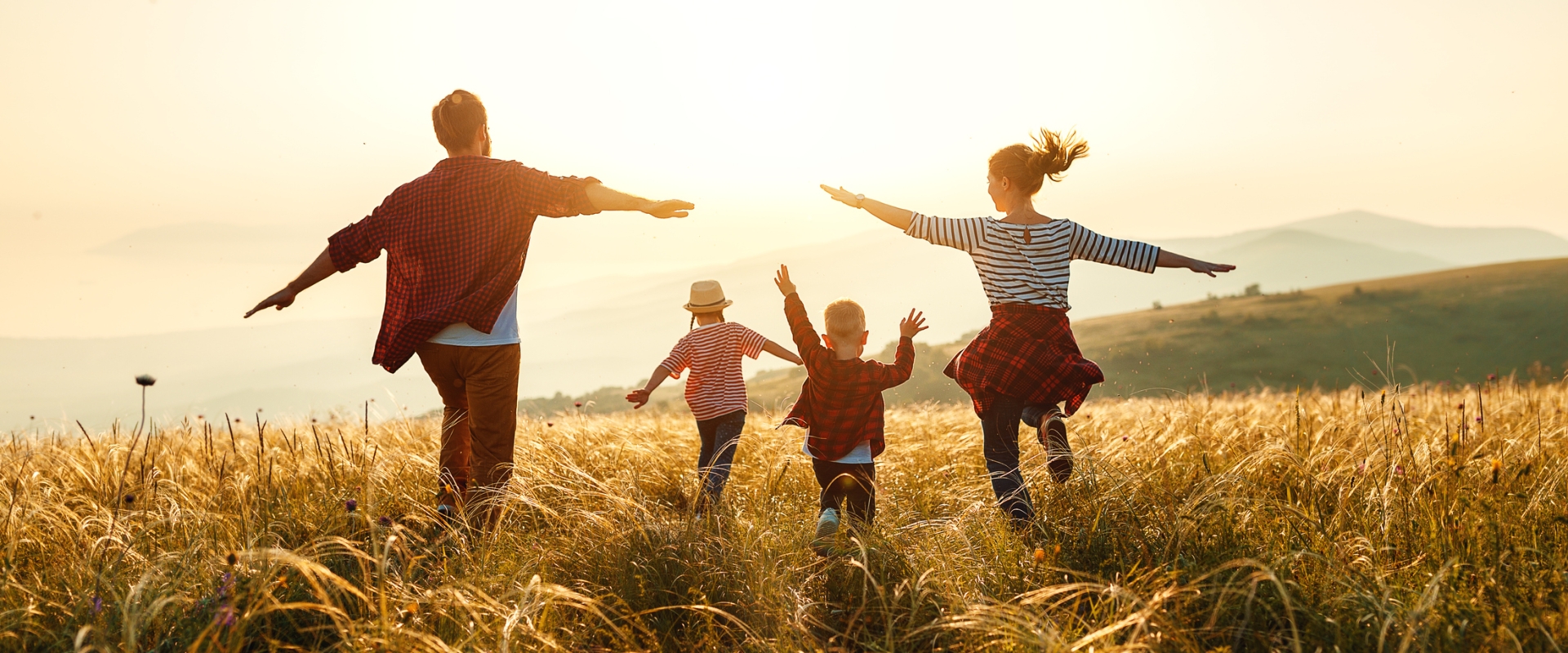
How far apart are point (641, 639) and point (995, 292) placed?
2469 millimetres

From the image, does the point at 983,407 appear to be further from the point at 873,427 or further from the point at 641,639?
the point at 641,639

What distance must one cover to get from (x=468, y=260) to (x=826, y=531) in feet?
7.38


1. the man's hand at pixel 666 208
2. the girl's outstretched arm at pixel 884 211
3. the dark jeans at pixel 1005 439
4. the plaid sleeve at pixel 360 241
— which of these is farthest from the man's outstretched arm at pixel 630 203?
the dark jeans at pixel 1005 439

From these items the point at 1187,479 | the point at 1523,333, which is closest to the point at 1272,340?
the point at 1523,333

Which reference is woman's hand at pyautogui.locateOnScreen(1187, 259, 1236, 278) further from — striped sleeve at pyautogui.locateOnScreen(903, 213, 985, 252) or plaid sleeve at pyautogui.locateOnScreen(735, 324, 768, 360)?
plaid sleeve at pyautogui.locateOnScreen(735, 324, 768, 360)

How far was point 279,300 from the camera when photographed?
4512mm

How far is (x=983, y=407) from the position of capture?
4.63 m

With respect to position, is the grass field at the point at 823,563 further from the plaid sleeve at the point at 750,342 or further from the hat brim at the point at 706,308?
the hat brim at the point at 706,308

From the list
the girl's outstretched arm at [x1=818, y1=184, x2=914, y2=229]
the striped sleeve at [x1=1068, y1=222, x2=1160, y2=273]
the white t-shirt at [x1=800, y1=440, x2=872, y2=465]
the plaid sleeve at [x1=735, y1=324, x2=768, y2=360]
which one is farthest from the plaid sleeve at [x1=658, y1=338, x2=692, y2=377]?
the striped sleeve at [x1=1068, y1=222, x2=1160, y2=273]

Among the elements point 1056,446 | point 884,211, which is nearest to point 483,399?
point 884,211

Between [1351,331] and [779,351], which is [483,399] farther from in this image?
[1351,331]

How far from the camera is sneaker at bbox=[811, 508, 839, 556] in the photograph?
4207 mm

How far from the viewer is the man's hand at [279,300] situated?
14.7 feet

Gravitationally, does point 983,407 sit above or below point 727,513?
→ above
